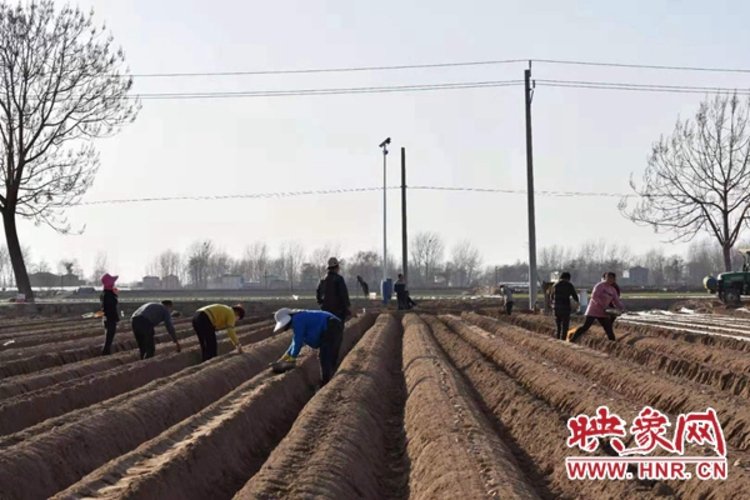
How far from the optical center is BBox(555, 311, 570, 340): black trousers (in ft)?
69.6

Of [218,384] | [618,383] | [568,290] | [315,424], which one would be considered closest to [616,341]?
[568,290]

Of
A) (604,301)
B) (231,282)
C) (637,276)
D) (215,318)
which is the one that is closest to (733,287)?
(604,301)

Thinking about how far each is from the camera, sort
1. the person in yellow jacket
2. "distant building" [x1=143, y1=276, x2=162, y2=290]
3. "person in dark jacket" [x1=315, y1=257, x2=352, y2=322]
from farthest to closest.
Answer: "distant building" [x1=143, y1=276, x2=162, y2=290]
the person in yellow jacket
"person in dark jacket" [x1=315, y1=257, x2=352, y2=322]

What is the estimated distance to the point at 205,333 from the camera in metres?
17.6

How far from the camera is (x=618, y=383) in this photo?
46.1 feet

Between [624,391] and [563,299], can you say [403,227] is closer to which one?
[563,299]

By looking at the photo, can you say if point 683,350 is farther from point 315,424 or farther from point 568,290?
point 315,424

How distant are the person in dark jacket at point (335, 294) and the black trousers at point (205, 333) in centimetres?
224

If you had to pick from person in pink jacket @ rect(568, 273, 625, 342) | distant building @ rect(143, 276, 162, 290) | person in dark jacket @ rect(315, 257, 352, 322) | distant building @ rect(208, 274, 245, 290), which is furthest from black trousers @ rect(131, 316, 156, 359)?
distant building @ rect(143, 276, 162, 290)

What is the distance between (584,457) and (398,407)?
5.54 m

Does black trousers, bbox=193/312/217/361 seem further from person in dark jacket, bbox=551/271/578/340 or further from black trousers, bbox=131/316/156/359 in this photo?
person in dark jacket, bbox=551/271/578/340

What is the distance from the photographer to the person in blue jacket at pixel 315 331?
1402 centimetres

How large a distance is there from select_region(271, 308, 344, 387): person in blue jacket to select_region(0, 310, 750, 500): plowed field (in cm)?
55

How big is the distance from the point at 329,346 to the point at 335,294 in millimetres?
1548
